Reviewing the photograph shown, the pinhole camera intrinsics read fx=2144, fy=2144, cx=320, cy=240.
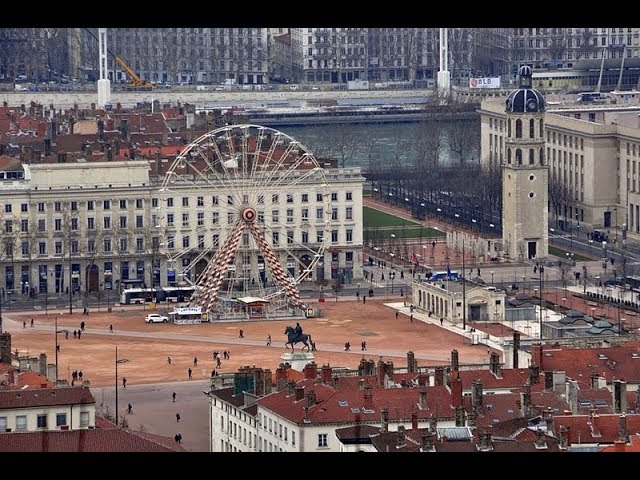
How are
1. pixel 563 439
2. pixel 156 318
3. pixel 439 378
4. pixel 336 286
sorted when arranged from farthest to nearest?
1. pixel 336 286
2. pixel 156 318
3. pixel 439 378
4. pixel 563 439

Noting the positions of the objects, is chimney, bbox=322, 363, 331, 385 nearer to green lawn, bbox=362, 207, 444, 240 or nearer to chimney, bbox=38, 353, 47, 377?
chimney, bbox=38, 353, 47, 377

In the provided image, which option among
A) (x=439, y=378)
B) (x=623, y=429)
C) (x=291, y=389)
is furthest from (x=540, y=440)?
(x=439, y=378)

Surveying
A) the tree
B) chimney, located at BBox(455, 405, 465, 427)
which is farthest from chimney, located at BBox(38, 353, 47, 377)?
the tree

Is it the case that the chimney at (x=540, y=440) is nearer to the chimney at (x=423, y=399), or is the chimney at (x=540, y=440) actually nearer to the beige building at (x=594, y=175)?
the chimney at (x=423, y=399)

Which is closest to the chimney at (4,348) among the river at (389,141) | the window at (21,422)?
the window at (21,422)

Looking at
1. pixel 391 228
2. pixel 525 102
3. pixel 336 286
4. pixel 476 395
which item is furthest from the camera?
pixel 391 228

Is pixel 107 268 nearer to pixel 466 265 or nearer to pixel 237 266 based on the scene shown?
pixel 237 266

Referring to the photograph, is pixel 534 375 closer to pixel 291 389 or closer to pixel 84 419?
pixel 291 389

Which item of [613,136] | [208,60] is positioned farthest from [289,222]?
[208,60]
